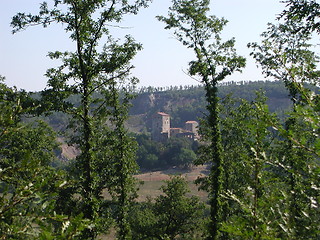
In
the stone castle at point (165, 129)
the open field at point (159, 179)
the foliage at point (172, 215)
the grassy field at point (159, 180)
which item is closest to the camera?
the foliage at point (172, 215)

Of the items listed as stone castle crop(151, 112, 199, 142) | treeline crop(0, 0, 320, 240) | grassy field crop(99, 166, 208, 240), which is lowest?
grassy field crop(99, 166, 208, 240)

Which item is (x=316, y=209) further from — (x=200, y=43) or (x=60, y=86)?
(x=200, y=43)

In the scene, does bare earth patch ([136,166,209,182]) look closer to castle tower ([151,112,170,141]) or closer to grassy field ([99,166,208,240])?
grassy field ([99,166,208,240])

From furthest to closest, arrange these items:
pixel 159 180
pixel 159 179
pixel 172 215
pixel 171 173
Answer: pixel 171 173 → pixel 159 179 → pixel 159 180 → pixel 172 215

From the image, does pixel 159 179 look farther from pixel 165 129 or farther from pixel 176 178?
pixel 176 178

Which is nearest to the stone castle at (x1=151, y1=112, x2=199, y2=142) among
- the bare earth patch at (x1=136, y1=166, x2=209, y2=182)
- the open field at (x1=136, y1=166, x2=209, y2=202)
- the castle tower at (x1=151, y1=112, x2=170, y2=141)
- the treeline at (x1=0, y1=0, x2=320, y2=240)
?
the castle tower at (x1=151, y1=112, x2=170, y2=141)

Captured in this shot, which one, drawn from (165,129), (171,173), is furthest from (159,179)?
(165,129)

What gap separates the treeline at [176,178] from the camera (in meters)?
3.63

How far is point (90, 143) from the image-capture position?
15.1 m

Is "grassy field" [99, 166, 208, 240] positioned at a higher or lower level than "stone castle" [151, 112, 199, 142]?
lower

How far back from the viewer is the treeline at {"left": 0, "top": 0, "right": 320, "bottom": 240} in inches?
143

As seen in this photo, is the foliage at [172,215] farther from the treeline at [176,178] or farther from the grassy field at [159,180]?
the grassy field at [159,180]

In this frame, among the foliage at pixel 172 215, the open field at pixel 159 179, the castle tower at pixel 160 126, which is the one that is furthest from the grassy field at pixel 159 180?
the foliage at pixel 172 215

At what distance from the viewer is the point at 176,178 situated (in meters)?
32.5
